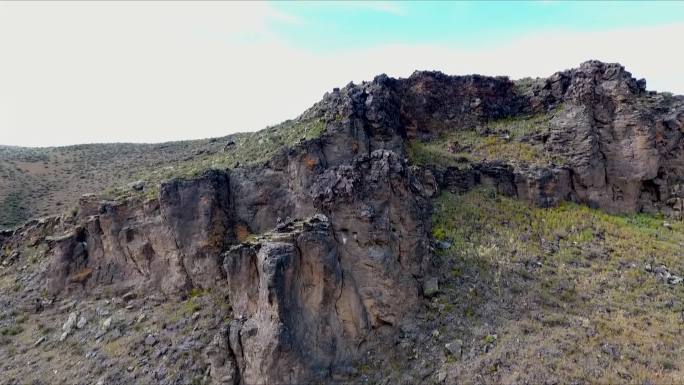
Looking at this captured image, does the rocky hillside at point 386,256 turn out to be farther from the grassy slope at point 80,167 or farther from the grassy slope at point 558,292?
the grassy slope at point 80,167

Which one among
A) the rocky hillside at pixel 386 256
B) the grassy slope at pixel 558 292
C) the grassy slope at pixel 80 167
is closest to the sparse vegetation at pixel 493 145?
the rocky hillside at pixel 386 256

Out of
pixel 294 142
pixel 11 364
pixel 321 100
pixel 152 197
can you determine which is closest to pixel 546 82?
pixel 321 100

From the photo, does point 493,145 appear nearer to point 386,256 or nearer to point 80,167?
point 386,256

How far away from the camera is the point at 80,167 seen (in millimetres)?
45344

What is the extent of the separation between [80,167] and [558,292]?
43.5 m

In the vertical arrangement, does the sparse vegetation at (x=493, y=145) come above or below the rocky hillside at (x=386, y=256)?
above

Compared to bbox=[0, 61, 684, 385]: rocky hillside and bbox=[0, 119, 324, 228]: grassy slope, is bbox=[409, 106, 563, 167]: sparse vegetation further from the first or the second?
bbox=[0, 119, 324, 228]: grassy slope

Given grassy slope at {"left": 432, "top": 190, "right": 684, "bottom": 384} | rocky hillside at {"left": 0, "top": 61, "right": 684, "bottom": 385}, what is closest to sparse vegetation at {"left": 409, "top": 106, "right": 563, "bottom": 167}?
rocky hillside at {"left": 0, "top": 61, "right": 684, "bottom": 385}

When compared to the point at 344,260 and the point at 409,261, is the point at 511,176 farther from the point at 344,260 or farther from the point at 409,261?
the point at 344,260

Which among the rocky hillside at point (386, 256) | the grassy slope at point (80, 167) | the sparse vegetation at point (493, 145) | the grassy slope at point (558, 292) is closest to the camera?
the grassy slope at point (558, 292)

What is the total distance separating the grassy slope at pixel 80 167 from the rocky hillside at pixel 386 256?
467 centimetres

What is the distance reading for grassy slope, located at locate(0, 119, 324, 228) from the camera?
31.3 meters

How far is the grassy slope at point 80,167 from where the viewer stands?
103 ft

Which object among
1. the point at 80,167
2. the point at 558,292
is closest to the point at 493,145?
the point at 558,292
